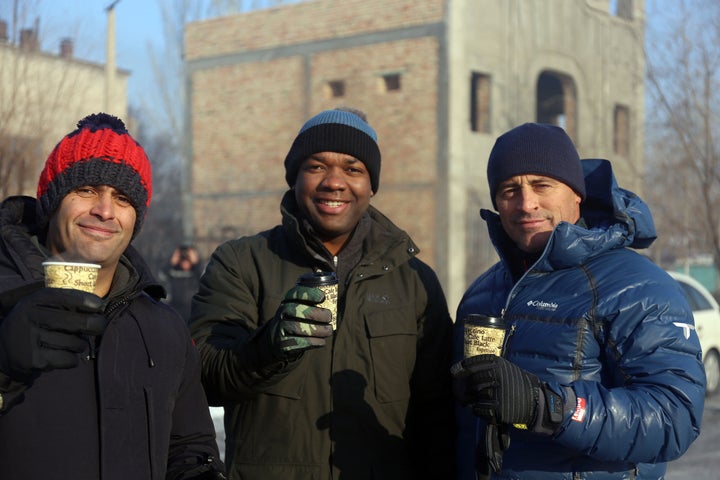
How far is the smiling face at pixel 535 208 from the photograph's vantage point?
10.9 feet

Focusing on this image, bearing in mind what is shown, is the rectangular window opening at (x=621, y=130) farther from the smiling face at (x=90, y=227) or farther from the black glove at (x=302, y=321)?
the smiling face at (x=90, y=227)

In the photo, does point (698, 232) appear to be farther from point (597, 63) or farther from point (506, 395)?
point (506, 395)

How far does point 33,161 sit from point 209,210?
1588cm

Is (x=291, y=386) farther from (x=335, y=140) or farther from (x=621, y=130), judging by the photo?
(x=621, y=130)

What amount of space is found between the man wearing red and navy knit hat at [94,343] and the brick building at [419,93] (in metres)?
17.2

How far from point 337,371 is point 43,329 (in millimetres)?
1432

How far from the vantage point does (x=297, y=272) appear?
3607 mm

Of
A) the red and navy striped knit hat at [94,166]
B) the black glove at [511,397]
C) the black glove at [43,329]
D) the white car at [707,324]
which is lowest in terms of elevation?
the white car at [707,324]

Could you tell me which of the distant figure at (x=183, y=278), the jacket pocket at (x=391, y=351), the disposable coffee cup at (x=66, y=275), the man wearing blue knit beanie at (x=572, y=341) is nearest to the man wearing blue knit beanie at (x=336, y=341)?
the jacket pocket at (x=391, y=351)

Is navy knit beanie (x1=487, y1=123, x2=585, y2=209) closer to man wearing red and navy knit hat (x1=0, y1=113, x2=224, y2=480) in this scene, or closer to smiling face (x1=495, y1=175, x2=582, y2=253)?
smiling face (x1=495, y1=175, x2=582, y2=253)

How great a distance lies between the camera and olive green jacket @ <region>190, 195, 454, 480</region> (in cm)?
337

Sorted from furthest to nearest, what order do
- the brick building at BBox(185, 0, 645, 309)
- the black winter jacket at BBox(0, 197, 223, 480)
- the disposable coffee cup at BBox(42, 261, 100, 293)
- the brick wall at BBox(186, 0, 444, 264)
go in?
the brick wall at BBox(186, 0, 444, 264), the brick building at BBox(185, 0, 645, 309), the black winter jacket at BBox(0, 197, 223, 480), the disposable coffee cup at BBox(42, 261, 100, 293)

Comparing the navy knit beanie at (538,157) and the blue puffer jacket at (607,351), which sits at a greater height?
the navy knit beanie at (538,157)

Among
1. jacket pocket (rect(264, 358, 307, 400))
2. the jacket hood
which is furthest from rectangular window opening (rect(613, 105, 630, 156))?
jacket pocket (rect(264, 358, 307, 400))
